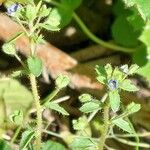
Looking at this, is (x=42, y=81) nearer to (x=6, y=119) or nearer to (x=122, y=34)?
(x=6, y=119)

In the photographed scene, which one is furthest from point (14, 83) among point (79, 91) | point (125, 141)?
point (125, 141)

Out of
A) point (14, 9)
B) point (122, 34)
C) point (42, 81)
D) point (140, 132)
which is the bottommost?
point (140, 132)

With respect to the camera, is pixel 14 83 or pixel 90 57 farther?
pixel 90 57

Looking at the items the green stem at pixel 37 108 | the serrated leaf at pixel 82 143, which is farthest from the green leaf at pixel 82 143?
the green stem at pixel 37 108

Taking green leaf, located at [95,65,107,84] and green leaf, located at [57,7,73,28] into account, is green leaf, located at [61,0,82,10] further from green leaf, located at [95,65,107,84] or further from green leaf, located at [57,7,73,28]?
green leaf, located at [95,65,107,84]

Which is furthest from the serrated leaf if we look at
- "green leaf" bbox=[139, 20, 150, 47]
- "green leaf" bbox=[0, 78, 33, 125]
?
"green leaf" bbox=[139, 20, 150, 47]

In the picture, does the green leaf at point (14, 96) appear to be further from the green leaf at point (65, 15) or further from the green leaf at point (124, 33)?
the green leaf at point (124, 33)
